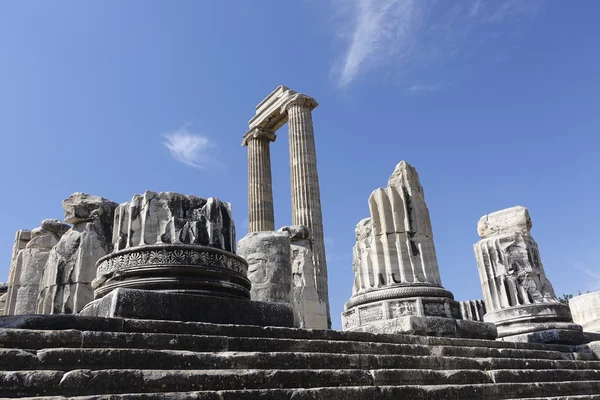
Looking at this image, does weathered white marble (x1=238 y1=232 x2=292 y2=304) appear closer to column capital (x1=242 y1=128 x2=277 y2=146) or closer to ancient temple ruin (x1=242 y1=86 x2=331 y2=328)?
ancient temple ruin (x1=242 y1=86 x2=331 y2=328)

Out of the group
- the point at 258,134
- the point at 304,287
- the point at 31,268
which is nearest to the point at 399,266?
the point at 304,287

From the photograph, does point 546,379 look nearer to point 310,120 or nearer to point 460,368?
point 460,368

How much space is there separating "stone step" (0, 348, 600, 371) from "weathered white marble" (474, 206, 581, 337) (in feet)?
16.0

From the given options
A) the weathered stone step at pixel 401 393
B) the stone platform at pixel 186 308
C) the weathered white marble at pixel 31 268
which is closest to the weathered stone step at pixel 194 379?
the weathered stone step at pixel 401 393

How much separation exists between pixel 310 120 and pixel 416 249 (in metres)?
15.3

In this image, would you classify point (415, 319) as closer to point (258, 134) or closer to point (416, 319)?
point (416, 319)

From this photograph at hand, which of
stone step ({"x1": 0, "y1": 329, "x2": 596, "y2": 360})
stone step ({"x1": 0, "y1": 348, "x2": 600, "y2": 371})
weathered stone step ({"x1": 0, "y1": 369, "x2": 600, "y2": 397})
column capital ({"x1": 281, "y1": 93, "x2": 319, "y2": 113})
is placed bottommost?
weathered stone step ({"x1": 0, "y1": 369, "x2": 600, "y2": 397})

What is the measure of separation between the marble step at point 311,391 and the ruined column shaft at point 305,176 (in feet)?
46.8

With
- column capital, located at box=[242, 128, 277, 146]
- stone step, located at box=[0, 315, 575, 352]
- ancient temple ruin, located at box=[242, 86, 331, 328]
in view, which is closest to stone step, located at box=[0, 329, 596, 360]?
stone step, located at box=[0, 315, 575, 352]

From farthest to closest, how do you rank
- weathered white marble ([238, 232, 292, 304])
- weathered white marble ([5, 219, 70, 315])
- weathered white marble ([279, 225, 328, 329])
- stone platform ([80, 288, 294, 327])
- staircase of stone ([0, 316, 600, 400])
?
1. weathered white marble ([5, 219, 70, 315])
2. weathered white marble ([279, 225, 328, 329])
3. weathered white marble ([238, 232, 292, 304])
4. stone platform ([80, 288, 294, 327])
5. staircase of stone ([0, 316, 600, 400])

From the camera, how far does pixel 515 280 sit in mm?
10328

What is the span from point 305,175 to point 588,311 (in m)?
12.0

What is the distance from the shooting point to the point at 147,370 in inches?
140

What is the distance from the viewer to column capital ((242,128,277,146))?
25.9 meters
